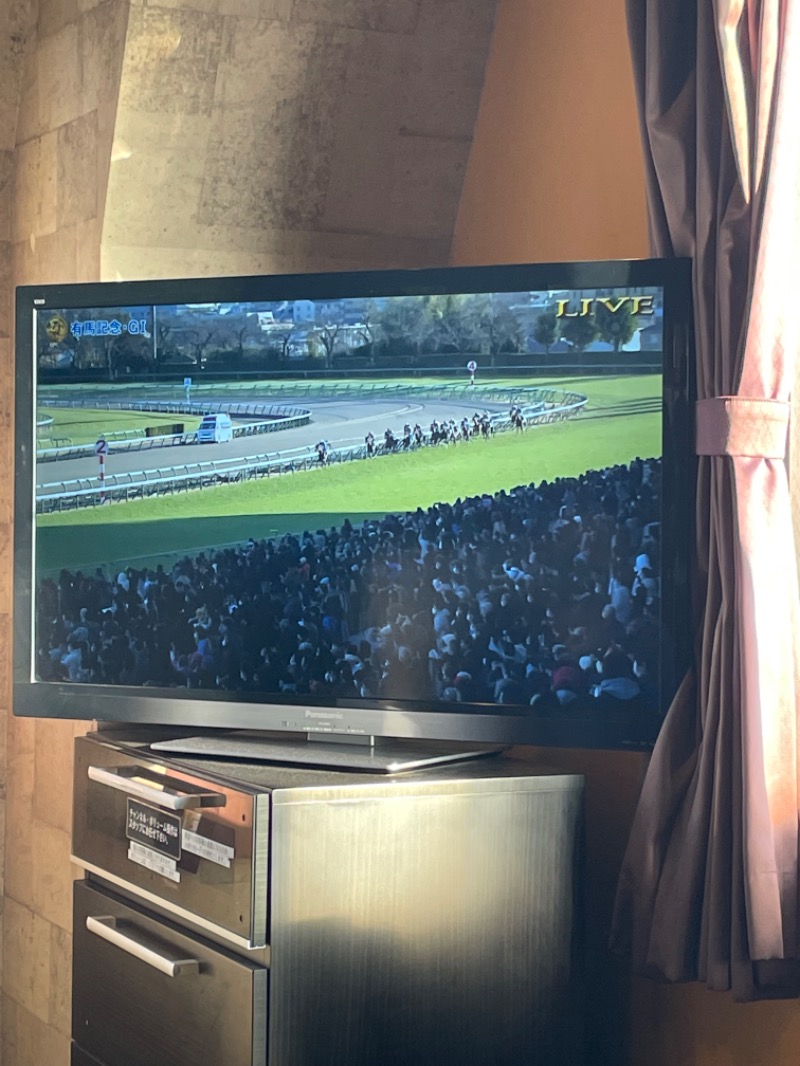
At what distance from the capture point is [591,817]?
2594mm

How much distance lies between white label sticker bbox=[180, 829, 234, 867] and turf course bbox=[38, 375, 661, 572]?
1.74 feet

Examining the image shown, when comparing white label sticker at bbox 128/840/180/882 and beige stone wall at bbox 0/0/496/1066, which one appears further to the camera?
beige stone wall at bbox 0/0/496/1066

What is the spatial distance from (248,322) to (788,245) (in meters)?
0.90

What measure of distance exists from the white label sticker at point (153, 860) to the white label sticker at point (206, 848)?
53 mm

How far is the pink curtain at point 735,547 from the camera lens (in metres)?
2.03

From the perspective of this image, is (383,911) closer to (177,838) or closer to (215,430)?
(177,838)

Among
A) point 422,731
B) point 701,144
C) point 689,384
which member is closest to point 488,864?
point 422,731

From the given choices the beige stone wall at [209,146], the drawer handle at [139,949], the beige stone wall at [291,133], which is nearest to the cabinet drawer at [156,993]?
the drawer handle at [139,949]

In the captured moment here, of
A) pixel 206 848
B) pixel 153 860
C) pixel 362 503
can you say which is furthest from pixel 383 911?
pixel 362 503

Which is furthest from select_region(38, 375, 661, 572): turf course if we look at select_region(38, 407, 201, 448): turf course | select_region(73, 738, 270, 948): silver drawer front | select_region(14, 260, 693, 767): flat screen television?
select_region(73, 738, 270, 948): silver drawer front

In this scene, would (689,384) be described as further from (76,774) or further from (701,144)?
(76,774)

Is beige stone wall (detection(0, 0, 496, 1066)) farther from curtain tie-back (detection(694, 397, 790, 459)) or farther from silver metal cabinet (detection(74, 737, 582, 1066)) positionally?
curtain tie-back (detection(694, 397, 790, 459))

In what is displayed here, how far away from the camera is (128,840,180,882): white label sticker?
221cm

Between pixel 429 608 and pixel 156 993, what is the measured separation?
733mm
